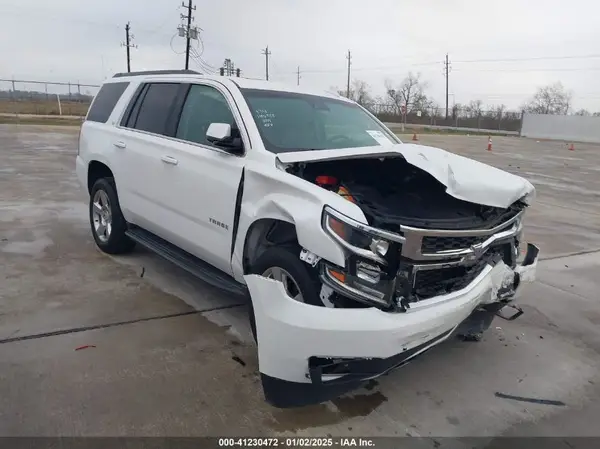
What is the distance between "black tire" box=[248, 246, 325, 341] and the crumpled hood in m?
0.63

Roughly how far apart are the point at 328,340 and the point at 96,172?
4305 mm

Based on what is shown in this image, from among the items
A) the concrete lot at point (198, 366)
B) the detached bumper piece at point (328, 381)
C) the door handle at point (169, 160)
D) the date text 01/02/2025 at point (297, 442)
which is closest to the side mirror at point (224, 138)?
the door handle at point (169, 160)

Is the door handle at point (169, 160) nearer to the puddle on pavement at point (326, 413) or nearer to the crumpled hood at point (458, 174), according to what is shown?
the crumpled hood at point (458, 174)

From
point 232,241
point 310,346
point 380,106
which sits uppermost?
point 380,106

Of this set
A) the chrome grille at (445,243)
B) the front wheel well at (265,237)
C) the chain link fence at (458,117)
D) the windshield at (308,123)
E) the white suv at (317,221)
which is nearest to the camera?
the white suv at (317,221)

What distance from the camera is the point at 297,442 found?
277 cm

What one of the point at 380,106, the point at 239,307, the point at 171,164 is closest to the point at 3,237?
the point at 171,164

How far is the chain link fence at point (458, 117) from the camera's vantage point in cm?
6056

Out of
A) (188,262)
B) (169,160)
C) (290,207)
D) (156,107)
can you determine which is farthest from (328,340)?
(156,107)

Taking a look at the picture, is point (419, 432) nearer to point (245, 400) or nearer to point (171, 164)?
point (245, 400)

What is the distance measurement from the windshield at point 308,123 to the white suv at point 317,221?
2 cm

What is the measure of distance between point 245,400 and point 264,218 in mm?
1128

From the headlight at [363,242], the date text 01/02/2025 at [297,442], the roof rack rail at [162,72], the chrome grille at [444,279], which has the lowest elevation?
the date text 01/02/2025 at [297,442]

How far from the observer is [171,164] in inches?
172
